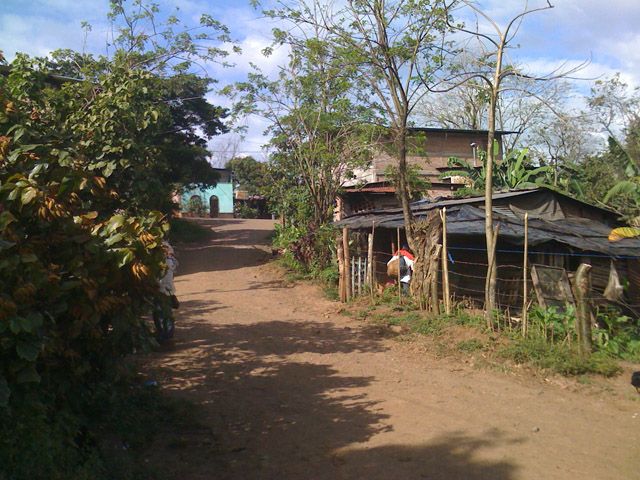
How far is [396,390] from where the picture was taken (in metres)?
7.05

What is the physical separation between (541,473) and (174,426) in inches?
127

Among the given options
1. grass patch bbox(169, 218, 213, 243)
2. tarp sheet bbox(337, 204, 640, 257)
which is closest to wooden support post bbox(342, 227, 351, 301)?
tarp sheet bbox(337, 204, 640, 257)

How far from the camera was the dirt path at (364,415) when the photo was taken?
16.1 ft

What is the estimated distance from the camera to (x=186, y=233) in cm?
2914

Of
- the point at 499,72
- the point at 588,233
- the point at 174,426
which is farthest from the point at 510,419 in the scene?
the point at 588,233

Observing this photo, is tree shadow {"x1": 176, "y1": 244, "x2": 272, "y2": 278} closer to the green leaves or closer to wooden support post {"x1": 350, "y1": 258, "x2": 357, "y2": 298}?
wooden support post {"x1": 350, "y1": 258, "x2": 357, "y2": 298}

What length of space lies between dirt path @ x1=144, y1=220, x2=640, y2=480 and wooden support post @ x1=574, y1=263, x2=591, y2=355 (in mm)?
1020

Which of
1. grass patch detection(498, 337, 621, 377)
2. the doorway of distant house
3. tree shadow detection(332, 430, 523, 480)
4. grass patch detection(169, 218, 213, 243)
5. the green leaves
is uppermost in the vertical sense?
the doorway of distant house

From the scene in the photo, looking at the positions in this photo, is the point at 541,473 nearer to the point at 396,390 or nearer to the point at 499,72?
the point at 396,390

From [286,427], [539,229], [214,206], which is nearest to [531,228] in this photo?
[539,229]

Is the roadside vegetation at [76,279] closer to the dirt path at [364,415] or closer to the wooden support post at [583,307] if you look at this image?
the dirt path at [364,415]

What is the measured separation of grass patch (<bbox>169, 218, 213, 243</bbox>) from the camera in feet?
90.5

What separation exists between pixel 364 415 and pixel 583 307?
3758mm

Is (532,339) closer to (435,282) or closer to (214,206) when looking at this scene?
(435,282)
